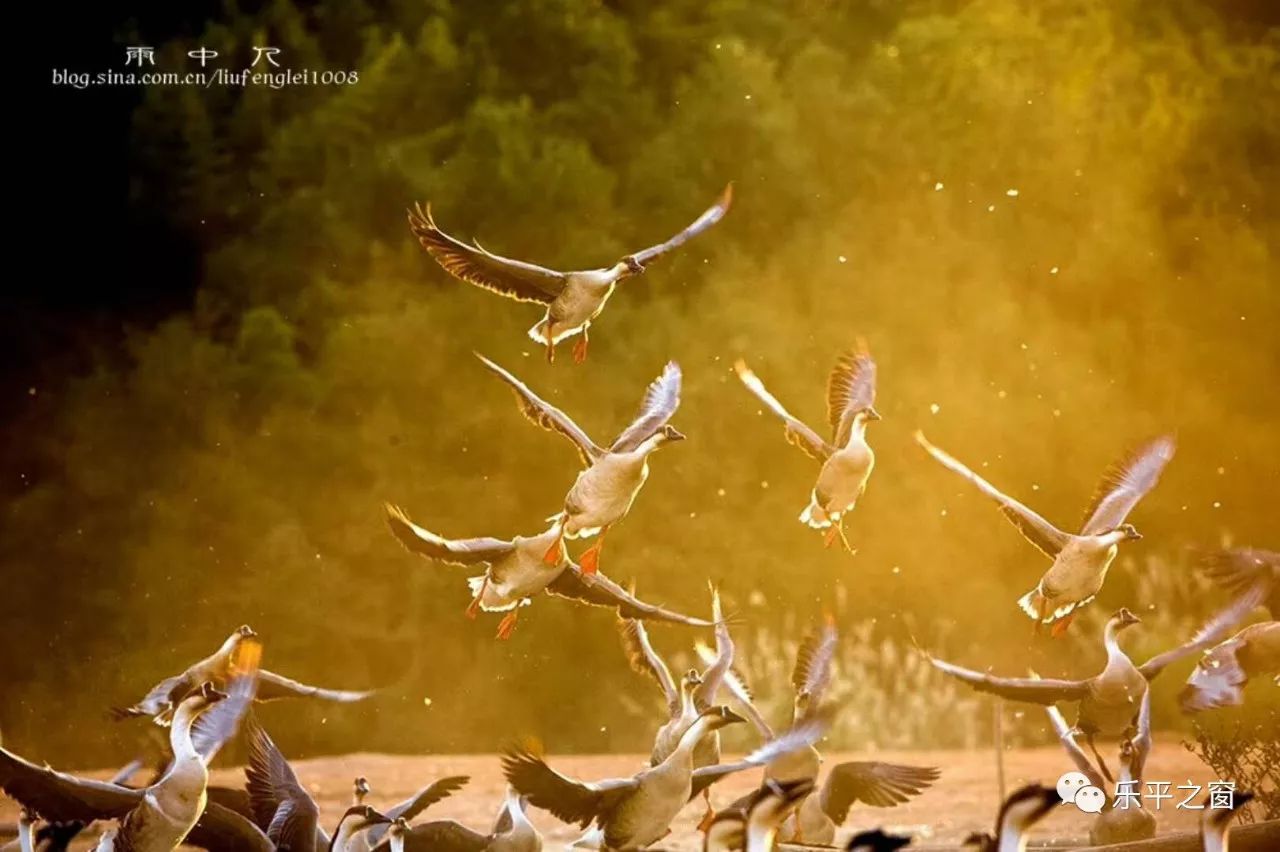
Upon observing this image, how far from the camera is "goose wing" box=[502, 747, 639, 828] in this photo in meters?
3.61

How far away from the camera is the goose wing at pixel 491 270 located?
15.3ft

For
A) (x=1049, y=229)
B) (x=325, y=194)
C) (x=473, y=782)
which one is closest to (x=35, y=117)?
(x=325, y=194)

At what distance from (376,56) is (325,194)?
564 millimetres

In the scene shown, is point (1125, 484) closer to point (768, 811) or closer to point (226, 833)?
point (768, 811)

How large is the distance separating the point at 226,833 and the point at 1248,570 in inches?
125

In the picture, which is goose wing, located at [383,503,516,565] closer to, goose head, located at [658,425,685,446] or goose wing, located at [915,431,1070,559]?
goose head, located at [658,425,685,446]

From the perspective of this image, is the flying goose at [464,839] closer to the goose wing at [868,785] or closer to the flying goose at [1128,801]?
the goose wing at [868,785]

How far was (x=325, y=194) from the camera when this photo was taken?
615 centimetres

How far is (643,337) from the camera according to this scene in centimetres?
653

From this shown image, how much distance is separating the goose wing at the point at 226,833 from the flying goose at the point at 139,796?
0.23ft

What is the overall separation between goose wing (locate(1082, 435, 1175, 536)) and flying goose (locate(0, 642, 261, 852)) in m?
2.68

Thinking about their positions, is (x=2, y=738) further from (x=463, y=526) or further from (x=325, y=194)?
(x=325, y=194)

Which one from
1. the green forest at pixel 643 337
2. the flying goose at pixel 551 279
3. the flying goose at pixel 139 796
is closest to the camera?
the flying goose at pixel 139 796

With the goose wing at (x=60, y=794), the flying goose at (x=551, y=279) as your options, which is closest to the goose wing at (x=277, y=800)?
the goose wing at (x=60, y=794)
